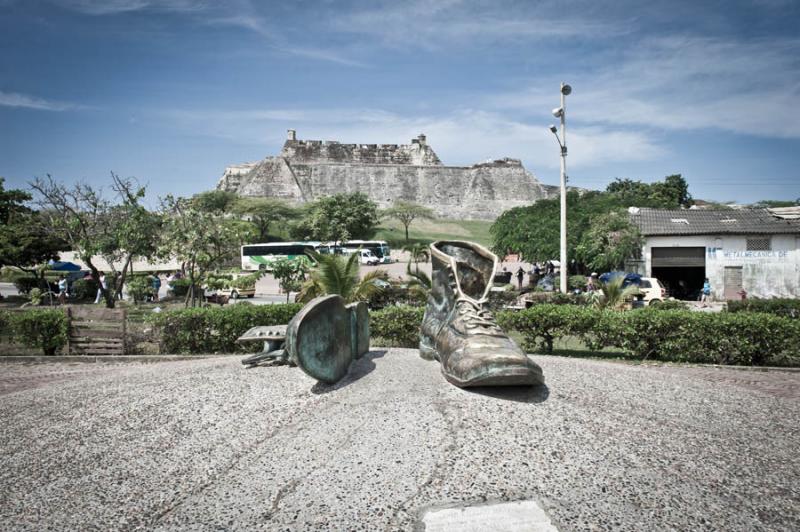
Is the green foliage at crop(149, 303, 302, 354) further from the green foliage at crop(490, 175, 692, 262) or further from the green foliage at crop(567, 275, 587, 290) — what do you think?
the green foliage at crop(490, 175, 692, 262)

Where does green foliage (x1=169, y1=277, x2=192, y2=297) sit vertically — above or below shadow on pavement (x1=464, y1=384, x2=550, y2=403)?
below

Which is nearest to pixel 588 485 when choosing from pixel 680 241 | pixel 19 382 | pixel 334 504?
pixel 334 504

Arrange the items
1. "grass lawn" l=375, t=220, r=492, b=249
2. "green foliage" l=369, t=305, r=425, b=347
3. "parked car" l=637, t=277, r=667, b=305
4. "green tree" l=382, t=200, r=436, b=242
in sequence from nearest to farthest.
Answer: "green foliage" l=369, t=305, r=425, b=347 → "parked car" l=637, t=277, r=667, b=305 → "grass lawn" l=375, t=220, r=492, b=249 → "green tree" l=382, t=200, r=436, b=242

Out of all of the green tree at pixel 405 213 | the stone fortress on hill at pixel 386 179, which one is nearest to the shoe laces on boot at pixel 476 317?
the green tree at pixel 405 213

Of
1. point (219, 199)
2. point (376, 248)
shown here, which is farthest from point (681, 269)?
point (219, 199)

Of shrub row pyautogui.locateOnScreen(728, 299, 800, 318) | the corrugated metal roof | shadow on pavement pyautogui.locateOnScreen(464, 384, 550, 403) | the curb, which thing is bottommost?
the curb

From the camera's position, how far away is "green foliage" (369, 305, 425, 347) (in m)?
7.89

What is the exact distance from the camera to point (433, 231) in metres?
53.3

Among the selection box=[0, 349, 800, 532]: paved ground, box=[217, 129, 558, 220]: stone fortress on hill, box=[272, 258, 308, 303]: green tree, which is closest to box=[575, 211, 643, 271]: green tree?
box=[272, 258, 308, 303]: green tree

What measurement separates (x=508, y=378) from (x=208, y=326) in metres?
5.72

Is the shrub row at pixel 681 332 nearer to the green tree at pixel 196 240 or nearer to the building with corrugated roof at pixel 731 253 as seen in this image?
the green tree at pixel 196 240

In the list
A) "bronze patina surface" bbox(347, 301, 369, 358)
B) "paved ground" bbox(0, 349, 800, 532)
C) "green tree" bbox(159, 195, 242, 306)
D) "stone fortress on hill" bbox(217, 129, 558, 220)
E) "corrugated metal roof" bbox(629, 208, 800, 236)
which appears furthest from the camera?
"stone fortress on hill" bbox(217, 129, 558, 220)

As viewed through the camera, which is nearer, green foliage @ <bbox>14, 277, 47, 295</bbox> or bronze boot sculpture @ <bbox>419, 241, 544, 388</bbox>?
bronze boot sculpture @ <bbox>419, 241, 544, 388</bbox>

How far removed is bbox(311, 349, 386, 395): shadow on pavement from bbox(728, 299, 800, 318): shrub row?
1038cm
